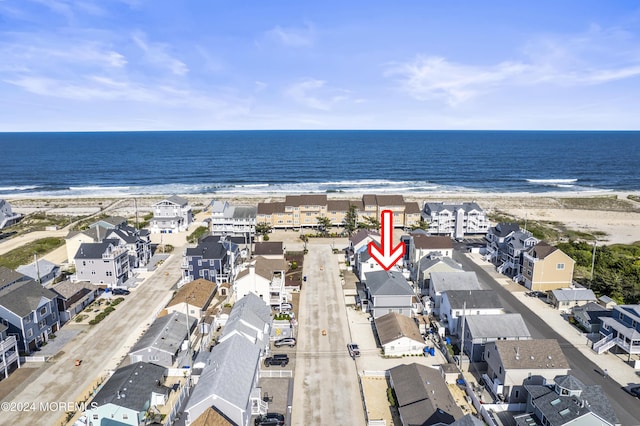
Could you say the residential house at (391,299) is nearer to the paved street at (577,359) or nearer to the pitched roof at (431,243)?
the paved street at (577,359)

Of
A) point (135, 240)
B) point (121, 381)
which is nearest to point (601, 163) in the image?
point (135, 240)

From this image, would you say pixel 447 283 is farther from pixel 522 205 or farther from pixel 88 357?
pixel 522 205

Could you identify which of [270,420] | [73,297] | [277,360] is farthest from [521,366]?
[73,297]

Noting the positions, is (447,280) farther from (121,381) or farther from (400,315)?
(121,381)

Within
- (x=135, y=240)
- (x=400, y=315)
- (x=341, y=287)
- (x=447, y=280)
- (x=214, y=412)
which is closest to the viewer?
(x=214, y=412)

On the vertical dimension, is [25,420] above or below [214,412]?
below

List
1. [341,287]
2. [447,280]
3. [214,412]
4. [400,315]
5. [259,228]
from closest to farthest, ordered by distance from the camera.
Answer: [214,412], [400,315], [447,280], [341,287], [259,228]
